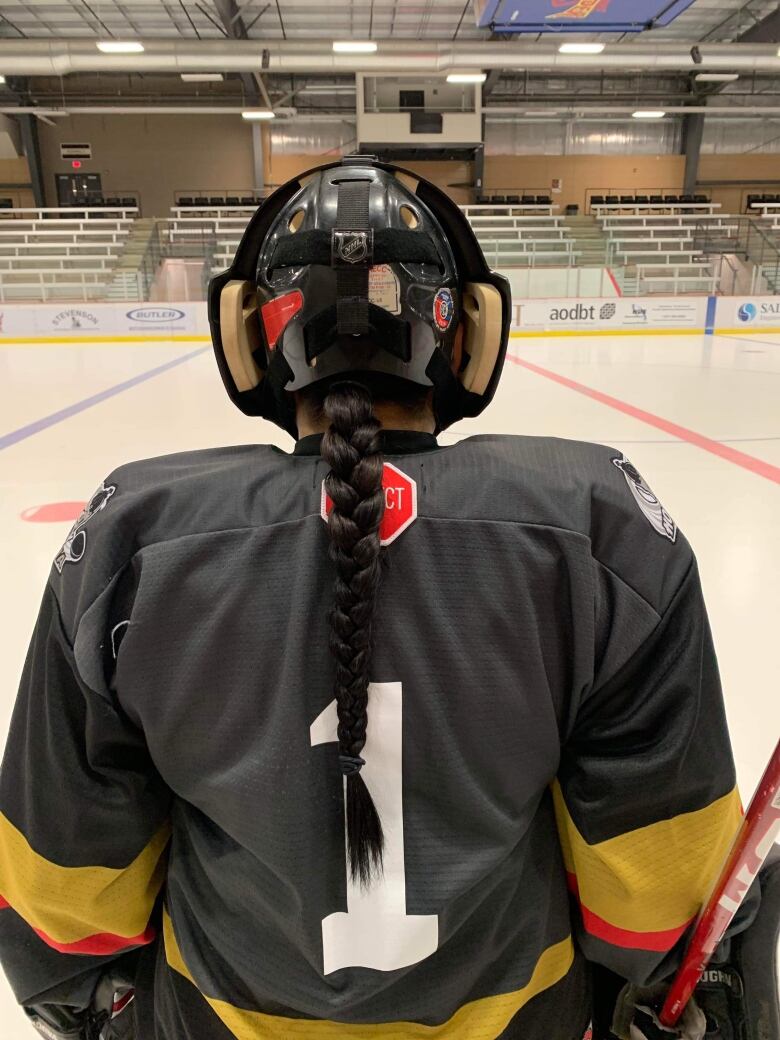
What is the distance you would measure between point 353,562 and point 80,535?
278 millimetres

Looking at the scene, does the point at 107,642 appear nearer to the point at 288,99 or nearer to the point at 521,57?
the point at 521,57

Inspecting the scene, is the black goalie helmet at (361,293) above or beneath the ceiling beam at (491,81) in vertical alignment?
beneath

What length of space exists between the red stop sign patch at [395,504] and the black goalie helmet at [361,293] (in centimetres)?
12

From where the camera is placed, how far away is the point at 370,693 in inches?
25.9

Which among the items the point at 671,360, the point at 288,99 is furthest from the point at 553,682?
the point at 288,99

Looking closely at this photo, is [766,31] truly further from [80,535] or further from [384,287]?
[80,535]

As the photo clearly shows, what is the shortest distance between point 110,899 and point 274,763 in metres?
0.32

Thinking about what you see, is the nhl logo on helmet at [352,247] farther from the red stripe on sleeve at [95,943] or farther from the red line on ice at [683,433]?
the red line on ice at [683,433]

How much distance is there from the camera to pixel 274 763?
2.19 feet

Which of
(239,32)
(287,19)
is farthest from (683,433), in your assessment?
(239,32)

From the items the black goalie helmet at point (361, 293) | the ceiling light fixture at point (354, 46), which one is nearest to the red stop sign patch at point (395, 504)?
the black goalie helmet at point (361, 293)

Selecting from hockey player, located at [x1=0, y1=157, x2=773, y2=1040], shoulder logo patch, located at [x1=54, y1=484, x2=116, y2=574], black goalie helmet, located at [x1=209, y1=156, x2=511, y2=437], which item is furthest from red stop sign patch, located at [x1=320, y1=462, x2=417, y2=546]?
shoulder logo patch, located at [x1=54, y1=484, x2=116, y2=574]

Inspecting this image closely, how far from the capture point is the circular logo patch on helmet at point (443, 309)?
0.75 metres

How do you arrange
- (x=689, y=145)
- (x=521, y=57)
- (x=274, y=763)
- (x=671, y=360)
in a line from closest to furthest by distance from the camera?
(x=274, y=763) < (x=671, y=360) < (x=521, y=57) < (x=689, y=145)
